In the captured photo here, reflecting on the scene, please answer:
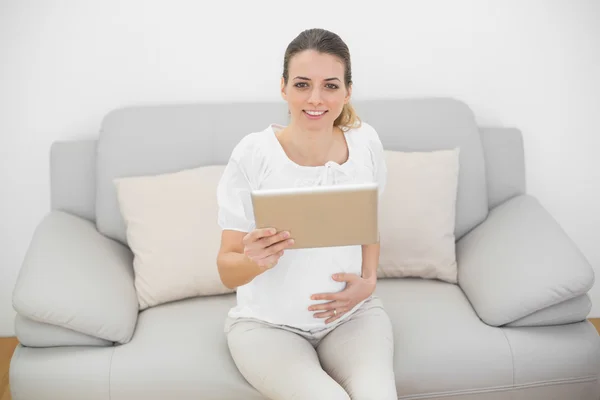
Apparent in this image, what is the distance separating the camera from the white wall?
103 inches

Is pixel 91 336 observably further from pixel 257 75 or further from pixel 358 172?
pixel 257 75

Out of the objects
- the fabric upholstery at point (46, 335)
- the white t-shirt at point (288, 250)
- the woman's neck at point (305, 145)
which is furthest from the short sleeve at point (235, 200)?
the fabric upholstery at point (46, 335)

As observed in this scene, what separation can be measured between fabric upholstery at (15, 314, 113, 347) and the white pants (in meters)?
0.44

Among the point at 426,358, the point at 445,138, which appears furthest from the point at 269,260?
the point at 445,138

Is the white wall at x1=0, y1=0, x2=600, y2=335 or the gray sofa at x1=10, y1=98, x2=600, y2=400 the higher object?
the white wall at x1=0, y1=0, x2=600, y2=335

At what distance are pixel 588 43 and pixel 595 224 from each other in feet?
2.41

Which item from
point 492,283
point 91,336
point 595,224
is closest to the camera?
point 91,336

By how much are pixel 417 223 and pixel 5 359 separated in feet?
5.34

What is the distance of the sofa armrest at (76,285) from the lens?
1999 millimetres

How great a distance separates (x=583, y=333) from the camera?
2.12 metres

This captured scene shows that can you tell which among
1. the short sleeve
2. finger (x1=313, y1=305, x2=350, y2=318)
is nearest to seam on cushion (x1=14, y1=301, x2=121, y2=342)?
the short sleeve

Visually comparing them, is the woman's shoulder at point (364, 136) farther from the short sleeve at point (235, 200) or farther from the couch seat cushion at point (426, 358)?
the couch seat cushion at point (426, 358)

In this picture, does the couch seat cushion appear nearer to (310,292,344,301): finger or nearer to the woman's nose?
(310,292,344,301): finger

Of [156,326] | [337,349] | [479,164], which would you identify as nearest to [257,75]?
[479,164]
